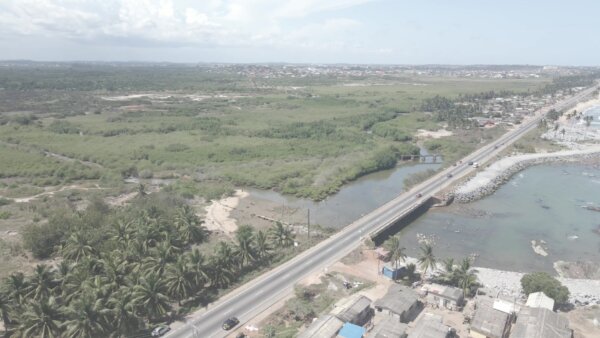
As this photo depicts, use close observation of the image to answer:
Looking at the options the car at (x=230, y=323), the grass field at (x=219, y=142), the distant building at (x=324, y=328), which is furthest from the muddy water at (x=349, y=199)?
the car at (x=230, y=323)

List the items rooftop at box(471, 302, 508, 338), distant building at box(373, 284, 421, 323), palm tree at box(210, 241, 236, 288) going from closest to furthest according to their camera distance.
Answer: rooftop at box(471, 302, 508, 338), distant building at box(373, 284, 421, 323), palm tree at box(210, 241, 236, 288)

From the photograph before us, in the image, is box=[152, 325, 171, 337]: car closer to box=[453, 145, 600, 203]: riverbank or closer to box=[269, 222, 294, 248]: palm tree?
box=[269, 222, 294, 248]: palm tree

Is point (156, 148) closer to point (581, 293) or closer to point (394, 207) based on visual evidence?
point (394, 207)

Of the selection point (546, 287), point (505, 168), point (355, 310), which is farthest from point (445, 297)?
point (505, 168)

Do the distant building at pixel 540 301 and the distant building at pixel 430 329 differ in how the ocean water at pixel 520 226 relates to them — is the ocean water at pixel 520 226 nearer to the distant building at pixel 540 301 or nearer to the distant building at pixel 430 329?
the distant building at pixel 540 301

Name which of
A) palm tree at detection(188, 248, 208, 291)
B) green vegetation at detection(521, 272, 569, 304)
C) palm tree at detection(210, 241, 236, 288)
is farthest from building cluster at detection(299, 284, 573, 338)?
palm tree at detection(188, 248, 208, 291)

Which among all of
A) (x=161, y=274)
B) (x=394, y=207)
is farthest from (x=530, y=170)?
(x=161, y=274)
